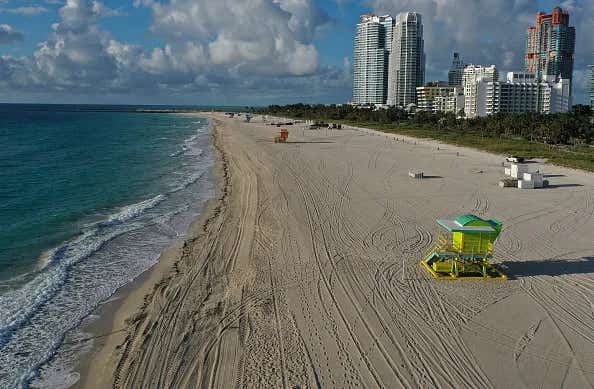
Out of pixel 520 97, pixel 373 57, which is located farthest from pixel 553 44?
pixel 520 97

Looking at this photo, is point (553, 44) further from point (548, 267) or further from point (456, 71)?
point (548, 267)

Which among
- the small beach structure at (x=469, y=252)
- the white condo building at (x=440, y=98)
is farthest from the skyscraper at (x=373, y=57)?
the small beach structure at (x=469, y=252)

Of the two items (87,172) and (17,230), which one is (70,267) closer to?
(17,230)

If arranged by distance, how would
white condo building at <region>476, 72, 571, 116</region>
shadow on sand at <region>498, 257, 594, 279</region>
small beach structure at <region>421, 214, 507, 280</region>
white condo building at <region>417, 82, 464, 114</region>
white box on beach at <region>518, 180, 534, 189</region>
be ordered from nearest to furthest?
small beach structure at <region>421, 214, 507, 280</region> < shadow on sand at <region>498, 257, 594, 279</region> < white box on beach at <region>518, 180, 534, 189</region> < white condo building at <region>476, 72, 571, 116</region> < white condo building at <region>417, 82, 464, 114</region>

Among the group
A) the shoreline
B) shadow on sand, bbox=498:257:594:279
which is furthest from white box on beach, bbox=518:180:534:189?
the shoreline

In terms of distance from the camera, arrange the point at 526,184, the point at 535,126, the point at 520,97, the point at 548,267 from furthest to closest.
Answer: the point at 520,97
the point at 535,126
the point at 526,184
the point at 548,267

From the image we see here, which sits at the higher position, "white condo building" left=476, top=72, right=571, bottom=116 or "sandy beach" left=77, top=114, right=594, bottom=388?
"white condo building" left=476, top=72, right=571, bottom=116

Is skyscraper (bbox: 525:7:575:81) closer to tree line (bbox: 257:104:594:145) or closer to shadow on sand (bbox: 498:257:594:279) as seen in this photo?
tree line (bbox: 257:104:594:145)

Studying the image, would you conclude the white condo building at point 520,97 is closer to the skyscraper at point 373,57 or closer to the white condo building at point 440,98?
the white condo building at point 440,98
